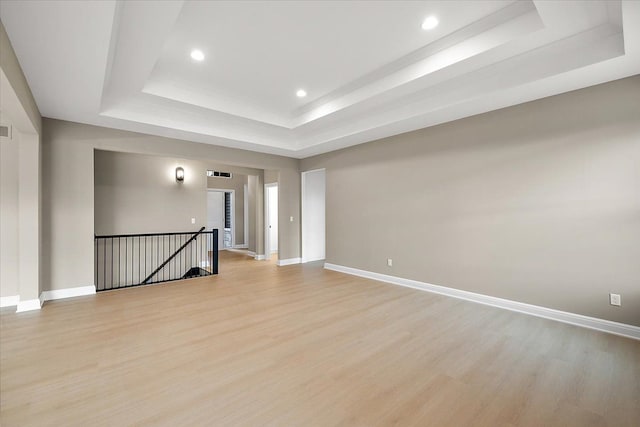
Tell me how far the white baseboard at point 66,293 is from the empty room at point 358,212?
0.06 ft

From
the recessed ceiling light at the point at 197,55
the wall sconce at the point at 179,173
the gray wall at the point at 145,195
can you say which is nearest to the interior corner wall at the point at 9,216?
the gray wall at the point at 145,195

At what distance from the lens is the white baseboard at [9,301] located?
3.79 metres

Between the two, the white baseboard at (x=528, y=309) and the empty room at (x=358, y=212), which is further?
the white baseboard at (x=528, y=309)

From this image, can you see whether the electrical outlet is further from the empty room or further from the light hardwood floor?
the light hardwood floor

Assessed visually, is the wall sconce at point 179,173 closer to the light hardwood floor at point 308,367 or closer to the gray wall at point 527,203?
the light hardwood floor at point 308,367

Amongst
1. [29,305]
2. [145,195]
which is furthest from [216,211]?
[29,305]

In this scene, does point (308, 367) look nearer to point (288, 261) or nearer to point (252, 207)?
point (288, 261)

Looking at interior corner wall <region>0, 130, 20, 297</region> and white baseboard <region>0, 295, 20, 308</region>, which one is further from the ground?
interior corner wall <region>0, 130, 20, 297</region>

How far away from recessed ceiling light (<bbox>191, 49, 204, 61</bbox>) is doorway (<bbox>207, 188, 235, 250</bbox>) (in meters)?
7.25

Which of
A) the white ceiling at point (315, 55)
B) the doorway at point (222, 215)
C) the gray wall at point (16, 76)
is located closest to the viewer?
the gray wall at point (16, 76)

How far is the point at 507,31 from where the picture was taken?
2586 millimetres

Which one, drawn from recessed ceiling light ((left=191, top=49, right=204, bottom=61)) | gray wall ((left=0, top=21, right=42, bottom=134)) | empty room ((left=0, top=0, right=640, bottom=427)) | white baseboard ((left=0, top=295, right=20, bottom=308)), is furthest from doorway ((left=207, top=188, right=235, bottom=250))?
recessed ceiling light ((left=191, top=49, right=204, bottom=61))

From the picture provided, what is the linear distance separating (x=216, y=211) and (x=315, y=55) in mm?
8405

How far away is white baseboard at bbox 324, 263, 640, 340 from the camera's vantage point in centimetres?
293
